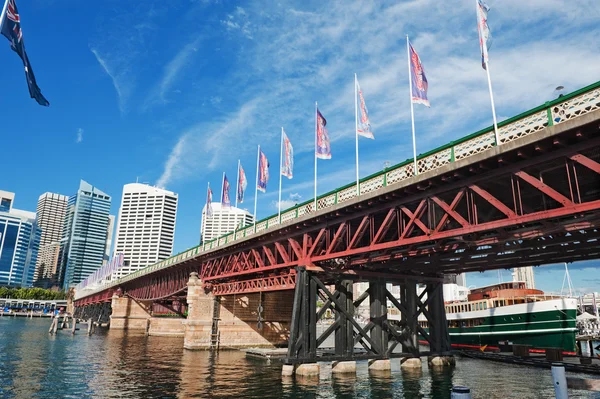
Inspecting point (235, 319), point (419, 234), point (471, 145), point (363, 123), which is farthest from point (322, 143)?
point (235, 319)

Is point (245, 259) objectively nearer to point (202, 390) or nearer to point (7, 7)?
point (202, 390)

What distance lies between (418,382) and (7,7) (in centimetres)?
2995

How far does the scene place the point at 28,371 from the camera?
29.3m

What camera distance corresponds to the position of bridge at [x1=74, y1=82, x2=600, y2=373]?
16531 mm

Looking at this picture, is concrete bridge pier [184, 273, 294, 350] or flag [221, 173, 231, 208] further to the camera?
concrete bridge pier [184, 273, 294, 350]

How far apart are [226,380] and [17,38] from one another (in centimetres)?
2259

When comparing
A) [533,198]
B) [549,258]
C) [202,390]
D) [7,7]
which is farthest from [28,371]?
[549,258]

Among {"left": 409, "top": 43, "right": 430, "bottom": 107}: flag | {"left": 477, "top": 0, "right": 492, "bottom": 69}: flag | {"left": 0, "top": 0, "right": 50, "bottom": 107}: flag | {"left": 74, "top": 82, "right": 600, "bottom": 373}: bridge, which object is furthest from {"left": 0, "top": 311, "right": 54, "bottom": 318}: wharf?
{"left": 477, "top": 0, "right": 492, "bottom": 69}: flag

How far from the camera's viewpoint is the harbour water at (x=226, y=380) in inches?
870

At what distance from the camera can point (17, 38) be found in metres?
17.5

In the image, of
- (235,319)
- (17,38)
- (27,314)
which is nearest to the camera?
(17,38)

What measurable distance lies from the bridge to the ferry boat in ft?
53.4

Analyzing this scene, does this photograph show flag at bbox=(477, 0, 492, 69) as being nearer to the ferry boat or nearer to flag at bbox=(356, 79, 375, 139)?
flag at bbox=(356, 79, 375, 139)

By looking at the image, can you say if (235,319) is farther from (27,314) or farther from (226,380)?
(27,314)
